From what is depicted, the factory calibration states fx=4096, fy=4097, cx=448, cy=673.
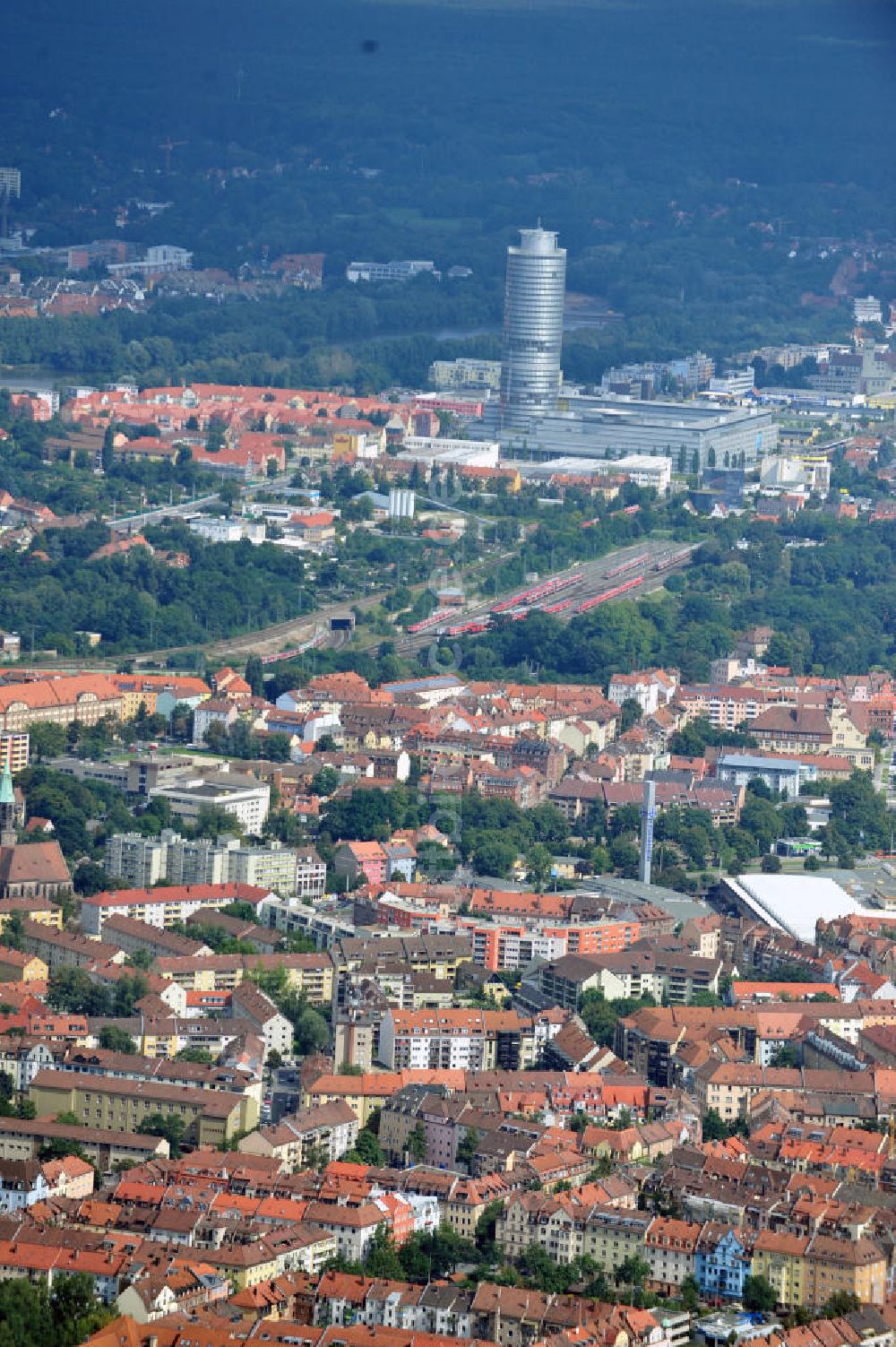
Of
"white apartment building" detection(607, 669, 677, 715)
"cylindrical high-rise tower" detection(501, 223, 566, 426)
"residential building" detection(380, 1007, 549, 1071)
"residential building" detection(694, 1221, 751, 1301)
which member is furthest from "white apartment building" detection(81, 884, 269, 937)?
"cylindrical high-rise tower" detection(501, 223, 566, 426)

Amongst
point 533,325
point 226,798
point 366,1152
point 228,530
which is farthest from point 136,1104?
point 533,325

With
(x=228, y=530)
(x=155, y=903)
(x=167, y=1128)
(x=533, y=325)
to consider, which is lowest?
(x=167, y=1128)

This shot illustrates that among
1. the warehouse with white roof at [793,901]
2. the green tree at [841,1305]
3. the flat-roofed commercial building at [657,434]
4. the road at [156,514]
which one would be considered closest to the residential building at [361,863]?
the warehouse with white roof at [793,901]

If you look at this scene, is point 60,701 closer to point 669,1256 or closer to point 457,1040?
point 457,1040

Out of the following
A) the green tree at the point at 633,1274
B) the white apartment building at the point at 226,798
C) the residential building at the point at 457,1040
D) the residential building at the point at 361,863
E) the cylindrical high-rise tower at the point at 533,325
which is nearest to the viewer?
the green tree at the point at 633,1274

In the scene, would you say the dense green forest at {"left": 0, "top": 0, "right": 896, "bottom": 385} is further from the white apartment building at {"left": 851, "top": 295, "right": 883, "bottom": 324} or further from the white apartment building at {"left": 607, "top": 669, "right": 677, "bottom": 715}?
the white apartment building at {"left": 607, "top": 669, "right": 677, "bottom": 715}

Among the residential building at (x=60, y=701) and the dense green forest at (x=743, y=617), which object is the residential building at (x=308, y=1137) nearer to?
the residential building at (x=60, y=701)
